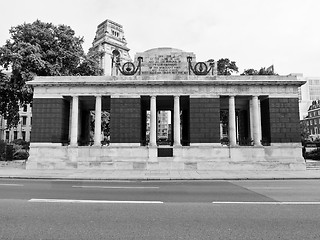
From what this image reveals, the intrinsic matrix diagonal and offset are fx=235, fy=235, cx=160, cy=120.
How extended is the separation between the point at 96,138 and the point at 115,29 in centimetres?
10204

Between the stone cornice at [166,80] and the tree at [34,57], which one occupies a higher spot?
the tree at [34,57]

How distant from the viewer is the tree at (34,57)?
88.4ft

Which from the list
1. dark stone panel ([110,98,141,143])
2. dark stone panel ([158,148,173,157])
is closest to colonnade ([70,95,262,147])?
dark stone panel ([158,148,173,157])

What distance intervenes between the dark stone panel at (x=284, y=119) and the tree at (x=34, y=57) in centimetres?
2409

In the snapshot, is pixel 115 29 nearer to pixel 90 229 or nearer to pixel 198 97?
pixel 198 97

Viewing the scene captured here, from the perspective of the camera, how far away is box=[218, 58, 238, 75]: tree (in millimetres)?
44000

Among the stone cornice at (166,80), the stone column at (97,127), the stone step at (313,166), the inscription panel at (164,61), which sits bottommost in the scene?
the stone step at (313,166)

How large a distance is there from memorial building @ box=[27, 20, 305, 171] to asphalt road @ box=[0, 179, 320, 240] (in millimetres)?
11625

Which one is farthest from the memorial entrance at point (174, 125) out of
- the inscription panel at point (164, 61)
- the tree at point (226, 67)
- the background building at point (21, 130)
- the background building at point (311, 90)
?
the background building at point (311, 90)

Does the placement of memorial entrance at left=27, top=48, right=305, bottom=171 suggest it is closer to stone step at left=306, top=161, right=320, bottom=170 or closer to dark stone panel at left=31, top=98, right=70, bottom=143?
dark stone panel at left=31, top=98, right=70, bottom=143

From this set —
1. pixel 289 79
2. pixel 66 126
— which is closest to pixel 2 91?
pixel 66 126

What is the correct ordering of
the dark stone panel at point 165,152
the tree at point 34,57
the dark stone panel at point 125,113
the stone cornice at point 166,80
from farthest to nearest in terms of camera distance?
the tree at point 34,57, the dark stone panel at point 125,113, the stone cornice at point 166,80, the dark stone panel at point 165,152

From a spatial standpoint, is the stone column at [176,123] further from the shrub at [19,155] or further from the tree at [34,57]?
the shrub at [19,155]

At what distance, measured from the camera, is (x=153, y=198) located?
9.95 metres
